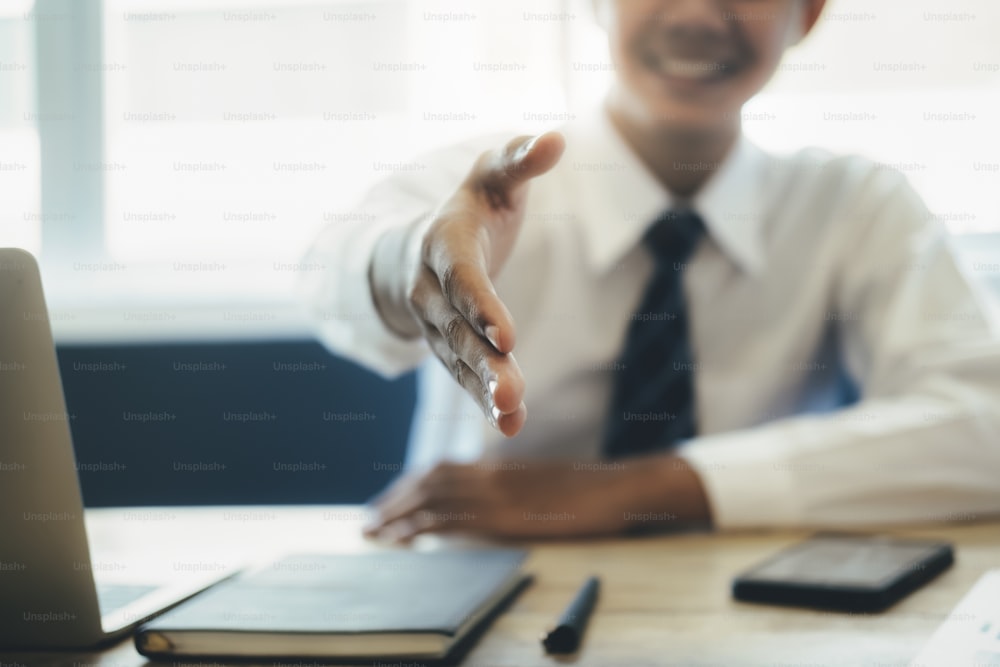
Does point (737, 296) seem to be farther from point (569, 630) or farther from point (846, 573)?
point (569, 630)

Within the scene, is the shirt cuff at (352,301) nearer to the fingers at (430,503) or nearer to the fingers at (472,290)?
the fingers at (430,503)

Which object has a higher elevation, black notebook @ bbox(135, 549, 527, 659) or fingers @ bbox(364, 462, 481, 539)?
black notebook @ bbox(135, 549, 527, 659)

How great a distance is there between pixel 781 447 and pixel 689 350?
175 millimetres

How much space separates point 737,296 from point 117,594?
916mm

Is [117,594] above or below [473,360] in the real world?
below

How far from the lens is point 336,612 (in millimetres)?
596

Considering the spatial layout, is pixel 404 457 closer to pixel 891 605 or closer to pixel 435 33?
pixel 435 33

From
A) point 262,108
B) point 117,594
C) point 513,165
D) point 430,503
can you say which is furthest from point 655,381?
point 262,108

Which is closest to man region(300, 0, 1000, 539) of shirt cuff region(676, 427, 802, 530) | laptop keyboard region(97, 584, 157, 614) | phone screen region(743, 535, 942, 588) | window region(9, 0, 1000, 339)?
shirt cuff region(676, 427, 802, 530)

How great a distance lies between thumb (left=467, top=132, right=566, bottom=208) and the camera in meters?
0.59

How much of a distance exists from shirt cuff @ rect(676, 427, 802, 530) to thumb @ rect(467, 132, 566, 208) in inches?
17.6

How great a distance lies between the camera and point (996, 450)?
102 centimetres

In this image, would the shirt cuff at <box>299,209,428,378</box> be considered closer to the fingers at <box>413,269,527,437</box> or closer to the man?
the man

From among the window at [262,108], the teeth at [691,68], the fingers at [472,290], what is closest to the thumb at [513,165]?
the fingers at [472,290]
